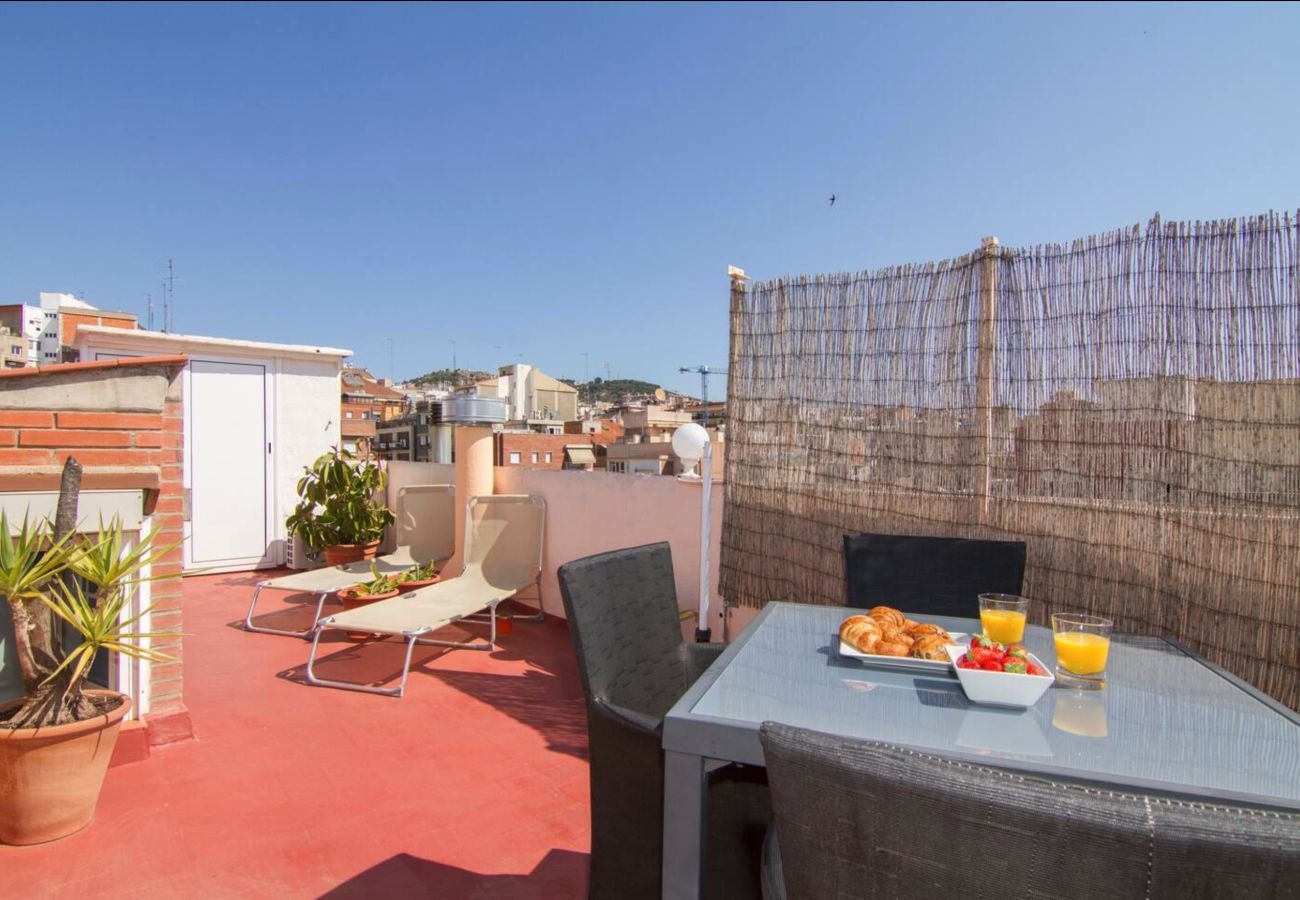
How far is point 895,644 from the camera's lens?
65.7 inches

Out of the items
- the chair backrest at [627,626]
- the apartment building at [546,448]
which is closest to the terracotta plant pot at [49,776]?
the chair backrest at [627,626]

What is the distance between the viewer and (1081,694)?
4.85ft

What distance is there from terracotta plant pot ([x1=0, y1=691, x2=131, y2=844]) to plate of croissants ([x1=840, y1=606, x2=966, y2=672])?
2.35 metres

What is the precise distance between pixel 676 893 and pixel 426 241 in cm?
1453

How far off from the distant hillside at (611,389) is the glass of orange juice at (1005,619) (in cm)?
4910

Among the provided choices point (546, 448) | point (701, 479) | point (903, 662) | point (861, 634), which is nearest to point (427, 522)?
point (701, 479)

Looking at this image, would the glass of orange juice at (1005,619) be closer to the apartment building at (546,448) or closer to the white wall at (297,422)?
the white wall at (297,422)

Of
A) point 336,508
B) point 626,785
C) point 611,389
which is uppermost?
point 611,389

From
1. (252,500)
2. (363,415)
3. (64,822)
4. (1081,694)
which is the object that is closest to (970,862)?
(1081,694)

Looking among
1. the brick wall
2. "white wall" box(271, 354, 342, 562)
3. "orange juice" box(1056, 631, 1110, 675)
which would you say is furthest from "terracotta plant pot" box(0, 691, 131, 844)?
"white wall" box(271, 354, 342, 562)

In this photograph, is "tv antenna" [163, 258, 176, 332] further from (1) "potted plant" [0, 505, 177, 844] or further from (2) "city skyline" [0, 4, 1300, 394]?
(1) "potted plant" [0, 505, 177, 844]

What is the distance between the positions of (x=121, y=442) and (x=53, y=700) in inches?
37.3

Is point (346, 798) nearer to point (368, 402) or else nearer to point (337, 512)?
point (337, 512)

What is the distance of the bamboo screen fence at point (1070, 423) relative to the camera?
2.23 meters
